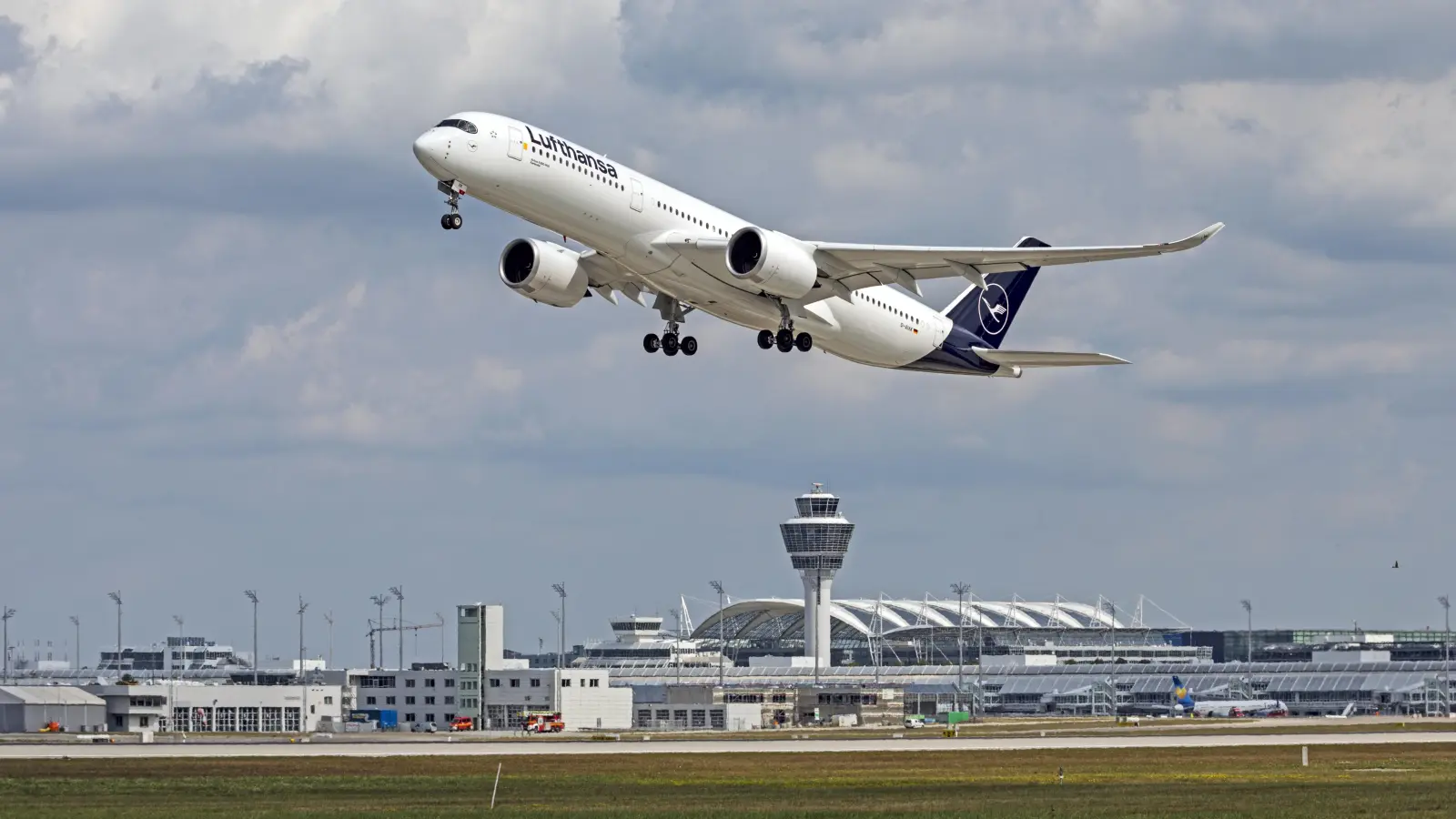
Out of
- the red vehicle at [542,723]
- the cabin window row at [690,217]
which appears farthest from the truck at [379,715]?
the cabin window row at [690,217]

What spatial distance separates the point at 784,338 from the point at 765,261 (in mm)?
5485

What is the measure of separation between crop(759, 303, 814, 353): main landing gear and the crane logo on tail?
15.3m

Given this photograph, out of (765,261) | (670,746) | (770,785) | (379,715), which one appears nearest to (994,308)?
(765,261)

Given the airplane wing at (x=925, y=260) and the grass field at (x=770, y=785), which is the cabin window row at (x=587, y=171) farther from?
the grass field at (x=770, y=785)

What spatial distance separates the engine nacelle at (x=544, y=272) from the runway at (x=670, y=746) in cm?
2510

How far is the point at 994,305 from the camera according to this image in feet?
254

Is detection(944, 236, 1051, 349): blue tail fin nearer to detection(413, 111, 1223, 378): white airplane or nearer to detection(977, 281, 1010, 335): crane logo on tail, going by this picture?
detection(977, 281, 1010, 335): crane logo on tail

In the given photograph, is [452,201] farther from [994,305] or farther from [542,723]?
[542,723]

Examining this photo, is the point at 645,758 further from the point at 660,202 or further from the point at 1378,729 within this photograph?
the point at 1378,729

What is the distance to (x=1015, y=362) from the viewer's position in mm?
70000

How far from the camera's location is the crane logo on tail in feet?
252

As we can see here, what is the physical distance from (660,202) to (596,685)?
87.2m

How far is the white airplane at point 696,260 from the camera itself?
52.2 meters

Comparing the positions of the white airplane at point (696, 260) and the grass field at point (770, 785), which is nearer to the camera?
the grass field at point (770, 785)
